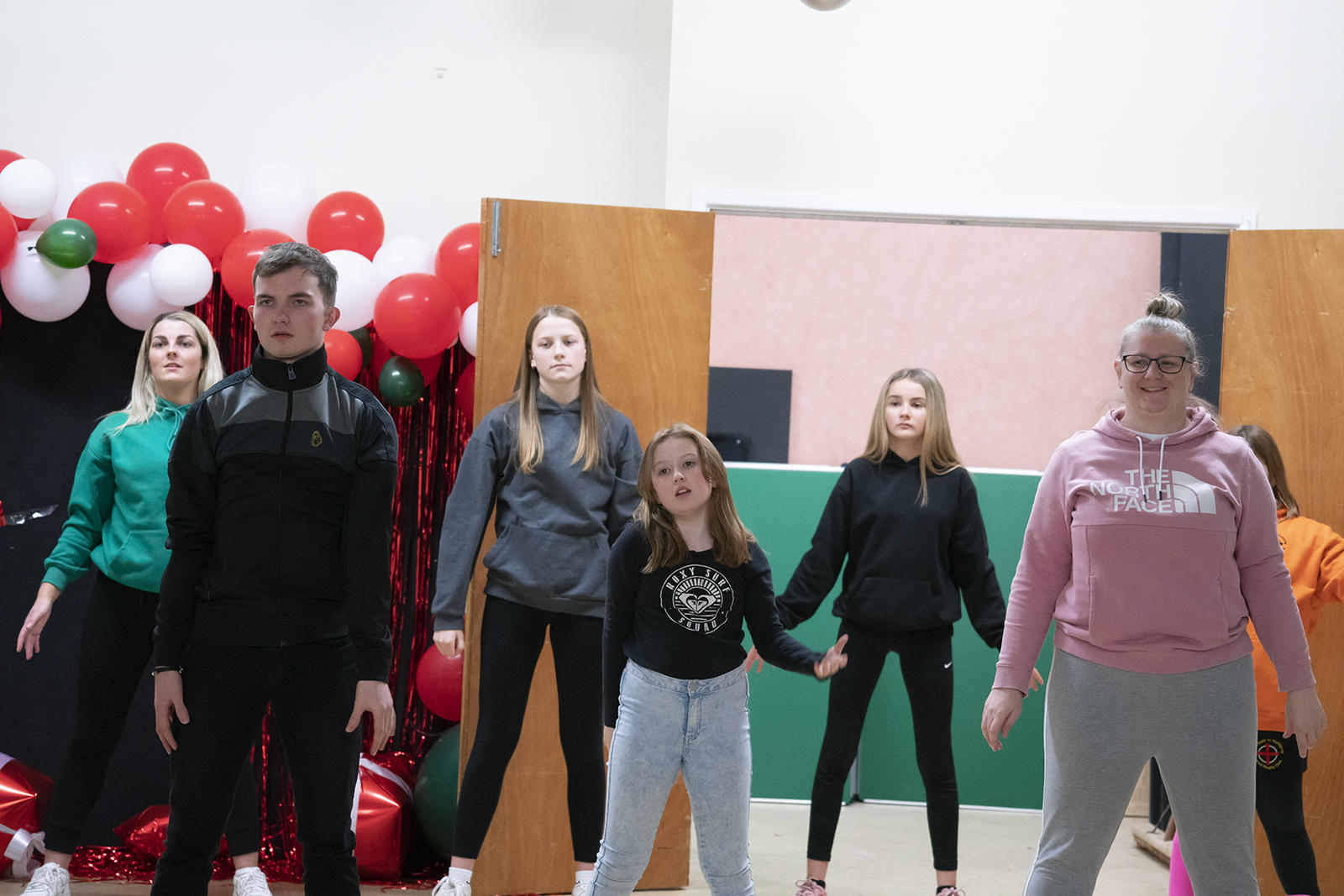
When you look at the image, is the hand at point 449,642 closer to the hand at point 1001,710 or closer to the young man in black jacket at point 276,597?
the young man in black jacket at point 276,597

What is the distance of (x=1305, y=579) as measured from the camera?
2.76 m

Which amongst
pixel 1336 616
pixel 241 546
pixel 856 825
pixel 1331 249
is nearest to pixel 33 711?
pixel 241 546

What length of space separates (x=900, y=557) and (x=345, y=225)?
201 cm

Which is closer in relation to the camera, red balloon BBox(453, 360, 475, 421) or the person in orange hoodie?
the person in orange hoodie

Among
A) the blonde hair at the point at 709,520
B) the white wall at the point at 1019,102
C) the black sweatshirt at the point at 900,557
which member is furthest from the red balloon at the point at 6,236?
the black sweatshirt at the point at 900,557

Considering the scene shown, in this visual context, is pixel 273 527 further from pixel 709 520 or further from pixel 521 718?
pixel 521 718

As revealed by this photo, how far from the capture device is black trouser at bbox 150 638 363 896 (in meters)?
1.96

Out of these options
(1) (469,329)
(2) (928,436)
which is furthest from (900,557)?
(1) (469,329)

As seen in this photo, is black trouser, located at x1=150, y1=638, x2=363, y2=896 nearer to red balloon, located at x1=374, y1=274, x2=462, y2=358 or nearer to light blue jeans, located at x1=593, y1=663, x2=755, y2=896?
light blue jeans, located at x1=593, y1=663, x2=755, y2=896

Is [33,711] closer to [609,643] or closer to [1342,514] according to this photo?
[609,643]

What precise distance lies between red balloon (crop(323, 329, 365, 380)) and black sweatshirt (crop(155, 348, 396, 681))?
4.13ft

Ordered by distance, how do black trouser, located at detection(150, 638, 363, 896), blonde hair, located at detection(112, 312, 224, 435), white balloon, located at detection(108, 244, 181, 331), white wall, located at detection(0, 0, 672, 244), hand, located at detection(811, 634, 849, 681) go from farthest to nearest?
white wall, located at detection(0, 0, 672, 244) < white balloon, located at detection(108, 244, 181, 331) < blonde hair, located at detection(112, 312, 224, 435) < hand, located at detection(811, 634, 849, 681) < black trouser, located at detection(150, 638, 363, 896)

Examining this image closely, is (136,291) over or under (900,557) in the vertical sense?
over

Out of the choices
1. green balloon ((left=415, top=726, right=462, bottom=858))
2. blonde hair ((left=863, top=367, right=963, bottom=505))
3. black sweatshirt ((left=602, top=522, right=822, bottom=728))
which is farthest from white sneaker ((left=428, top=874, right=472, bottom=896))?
blonde hair ((left=863, top=367, right=963, bottom=505))
